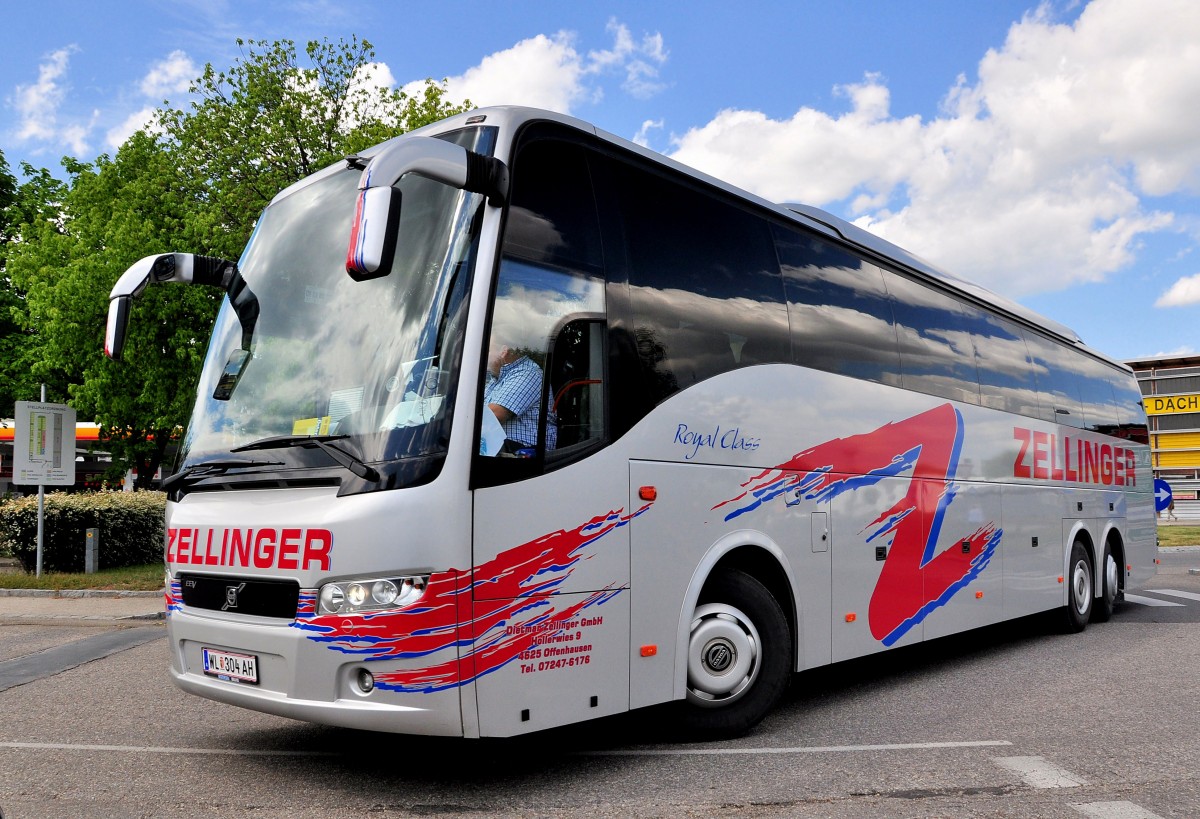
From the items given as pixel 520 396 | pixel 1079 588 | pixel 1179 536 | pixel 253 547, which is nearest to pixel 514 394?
pixel 520 396

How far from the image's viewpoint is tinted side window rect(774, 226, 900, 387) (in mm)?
7250

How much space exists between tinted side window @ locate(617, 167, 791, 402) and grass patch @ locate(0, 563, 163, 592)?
12127 mm

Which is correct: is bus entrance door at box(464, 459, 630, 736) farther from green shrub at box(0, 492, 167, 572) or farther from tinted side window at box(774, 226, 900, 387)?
green shrub at box(0, 492, 167, 572)

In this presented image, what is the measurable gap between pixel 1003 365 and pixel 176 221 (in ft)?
80.9

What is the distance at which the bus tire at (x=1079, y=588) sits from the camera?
11.6 meters

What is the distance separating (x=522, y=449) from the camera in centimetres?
489

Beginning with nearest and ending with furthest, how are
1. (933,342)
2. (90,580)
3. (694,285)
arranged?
(694,285)
(933,342)
(90,580)

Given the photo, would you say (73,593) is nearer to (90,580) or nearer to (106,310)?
(90,580)

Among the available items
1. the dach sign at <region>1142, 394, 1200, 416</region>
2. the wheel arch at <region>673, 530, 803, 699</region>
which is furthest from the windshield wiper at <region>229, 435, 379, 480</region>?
the dach sign at <region>1142, 394, 1200, 416</region>

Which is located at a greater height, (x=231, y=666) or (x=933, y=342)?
(x=933, y=342)

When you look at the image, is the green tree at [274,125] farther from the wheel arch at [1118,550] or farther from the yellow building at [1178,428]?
the yellow building at [1178,428]

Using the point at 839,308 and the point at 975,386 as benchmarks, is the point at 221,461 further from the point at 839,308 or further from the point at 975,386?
the point at 975,386

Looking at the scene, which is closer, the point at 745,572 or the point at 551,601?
the point at 551,601

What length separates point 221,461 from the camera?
5.30 metres
